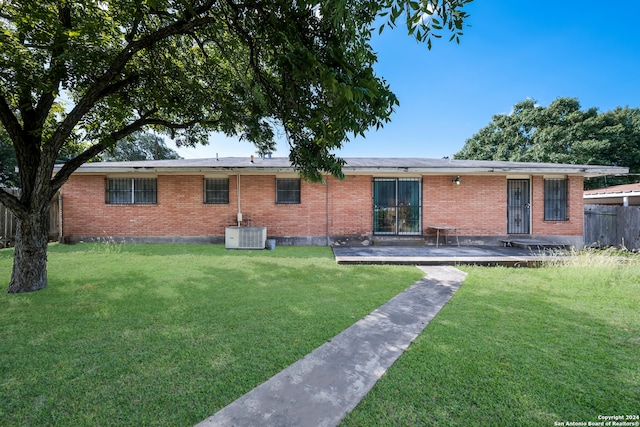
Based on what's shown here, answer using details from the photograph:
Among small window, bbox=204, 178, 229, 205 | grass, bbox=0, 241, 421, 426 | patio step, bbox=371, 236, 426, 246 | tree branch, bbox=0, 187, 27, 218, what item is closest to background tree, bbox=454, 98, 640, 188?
patio step, bbox=371, 236, 426, 246

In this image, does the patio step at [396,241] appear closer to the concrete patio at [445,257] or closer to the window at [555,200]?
the concrete patio at [445,257]

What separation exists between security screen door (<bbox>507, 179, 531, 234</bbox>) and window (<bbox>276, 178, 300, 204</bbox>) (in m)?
7.97

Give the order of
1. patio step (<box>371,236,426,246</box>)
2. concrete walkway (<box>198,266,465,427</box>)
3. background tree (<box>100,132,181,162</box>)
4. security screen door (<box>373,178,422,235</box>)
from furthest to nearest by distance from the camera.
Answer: background tree (<box>100,132,181,162</box>) → security screen door (<box>373,178,422,235</box>) → patio step (<box>371,236,426,246</box>) → concrete walkway (<box>198,266,465,427</box>)

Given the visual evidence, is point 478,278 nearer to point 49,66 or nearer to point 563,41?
point 49,66

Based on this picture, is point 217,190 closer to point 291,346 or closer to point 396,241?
point 396,241

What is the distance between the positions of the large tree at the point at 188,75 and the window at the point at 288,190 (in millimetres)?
2907

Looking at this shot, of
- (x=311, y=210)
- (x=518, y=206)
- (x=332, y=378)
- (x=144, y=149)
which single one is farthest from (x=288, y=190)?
(x=144, y=149)

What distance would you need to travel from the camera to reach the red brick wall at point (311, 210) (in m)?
9.35

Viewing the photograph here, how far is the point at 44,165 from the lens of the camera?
4.27 meters

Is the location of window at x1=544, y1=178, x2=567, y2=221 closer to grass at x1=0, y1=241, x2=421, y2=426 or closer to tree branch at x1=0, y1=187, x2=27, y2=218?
grass at x1=0, y1=241, x2=421, y2=426

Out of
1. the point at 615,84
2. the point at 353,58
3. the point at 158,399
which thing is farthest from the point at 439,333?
the point at 615,84

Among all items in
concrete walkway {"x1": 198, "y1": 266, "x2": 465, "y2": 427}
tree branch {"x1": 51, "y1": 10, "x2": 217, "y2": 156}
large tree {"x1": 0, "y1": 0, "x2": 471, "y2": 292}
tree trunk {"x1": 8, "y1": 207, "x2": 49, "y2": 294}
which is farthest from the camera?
tree trunk {"x1": 8, "y1": 207, "x2": 49, "y2": 294}

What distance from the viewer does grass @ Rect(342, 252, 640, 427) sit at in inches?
72.4

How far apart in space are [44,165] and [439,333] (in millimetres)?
6575
